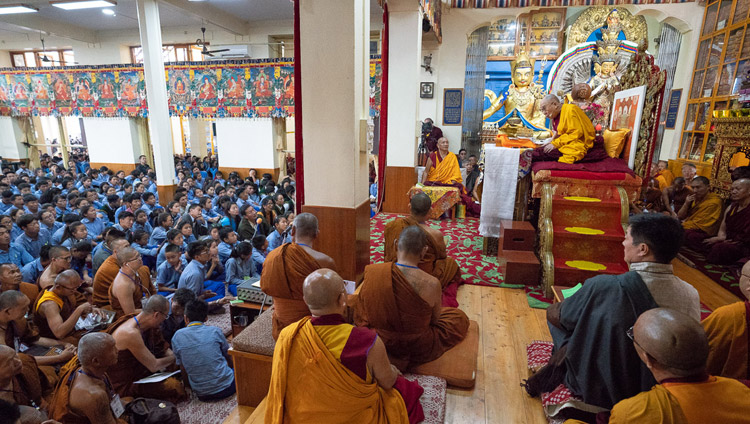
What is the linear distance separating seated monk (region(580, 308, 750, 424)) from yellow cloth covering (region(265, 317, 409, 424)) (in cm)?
118

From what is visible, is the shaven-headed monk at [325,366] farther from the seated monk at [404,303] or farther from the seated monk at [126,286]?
the seated monk at [126,286]

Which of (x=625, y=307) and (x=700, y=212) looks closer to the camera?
(x=625, y=307)

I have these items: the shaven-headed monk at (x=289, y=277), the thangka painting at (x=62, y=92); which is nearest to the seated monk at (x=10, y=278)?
the shaven-headed monk at (x=289, y=277)

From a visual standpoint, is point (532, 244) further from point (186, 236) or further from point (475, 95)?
point (475, 95)

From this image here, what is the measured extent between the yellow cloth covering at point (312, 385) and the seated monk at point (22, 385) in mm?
1373

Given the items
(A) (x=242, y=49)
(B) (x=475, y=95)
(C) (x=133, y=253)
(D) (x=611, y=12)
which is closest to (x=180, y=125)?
(A) (x=242, y=49)

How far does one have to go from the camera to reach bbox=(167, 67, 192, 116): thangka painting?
11.7 meters

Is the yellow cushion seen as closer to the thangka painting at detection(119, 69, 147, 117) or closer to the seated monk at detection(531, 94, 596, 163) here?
the seated monk at detection(531, 94, 596, 163)

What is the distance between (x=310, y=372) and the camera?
1939mm

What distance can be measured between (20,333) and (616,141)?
6.98 m

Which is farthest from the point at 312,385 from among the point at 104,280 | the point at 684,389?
the point at 104,280

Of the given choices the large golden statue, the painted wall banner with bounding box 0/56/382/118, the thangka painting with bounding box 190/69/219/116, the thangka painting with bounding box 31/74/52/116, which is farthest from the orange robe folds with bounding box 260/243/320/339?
the thangka painting with bounding box 31/74/52/116

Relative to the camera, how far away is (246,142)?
500 inches

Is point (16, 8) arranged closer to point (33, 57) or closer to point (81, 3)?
point (81, 3)
